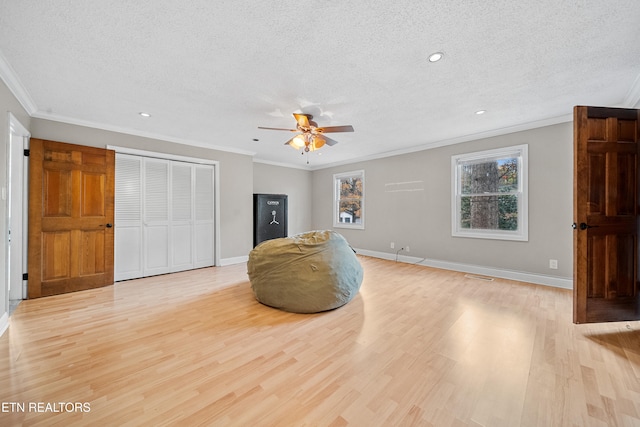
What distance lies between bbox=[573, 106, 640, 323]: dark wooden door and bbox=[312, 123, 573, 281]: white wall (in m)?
1.28

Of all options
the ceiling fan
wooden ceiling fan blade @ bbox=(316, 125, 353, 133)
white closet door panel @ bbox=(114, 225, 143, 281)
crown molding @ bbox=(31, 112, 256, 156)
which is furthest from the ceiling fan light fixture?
white closet door panel @ bbox=(114, 225, 143, 281)

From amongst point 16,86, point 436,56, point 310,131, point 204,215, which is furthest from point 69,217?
point 436,56

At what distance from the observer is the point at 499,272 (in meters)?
Result: 4.14

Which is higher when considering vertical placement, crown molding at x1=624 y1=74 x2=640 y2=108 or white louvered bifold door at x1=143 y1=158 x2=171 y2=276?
crown molding at x1=624 y1=74 x2=640 y2=108

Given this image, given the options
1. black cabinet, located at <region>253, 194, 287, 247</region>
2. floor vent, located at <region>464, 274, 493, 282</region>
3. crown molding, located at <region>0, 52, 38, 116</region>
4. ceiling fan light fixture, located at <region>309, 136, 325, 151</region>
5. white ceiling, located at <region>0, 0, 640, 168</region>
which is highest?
white ceiling, located at <region>0, 0, 640, 168</region>

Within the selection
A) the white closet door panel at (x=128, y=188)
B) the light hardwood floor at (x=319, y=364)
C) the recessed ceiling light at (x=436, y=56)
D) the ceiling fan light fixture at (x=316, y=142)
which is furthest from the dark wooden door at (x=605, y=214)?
the white closet door panel at (x=128, y=188)

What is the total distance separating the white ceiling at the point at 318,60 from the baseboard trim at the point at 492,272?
7.73 feet

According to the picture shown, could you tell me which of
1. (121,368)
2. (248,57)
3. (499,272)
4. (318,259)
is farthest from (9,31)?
(499,272)

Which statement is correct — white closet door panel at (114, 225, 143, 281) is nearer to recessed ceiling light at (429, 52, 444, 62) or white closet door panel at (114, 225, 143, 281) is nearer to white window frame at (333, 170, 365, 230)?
white window frame at (333, 170, 365, 230)

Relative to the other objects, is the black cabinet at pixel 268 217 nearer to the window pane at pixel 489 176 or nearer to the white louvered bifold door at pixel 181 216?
the white louvered bifold door at pixel 181 216

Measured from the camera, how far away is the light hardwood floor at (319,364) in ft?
4.54

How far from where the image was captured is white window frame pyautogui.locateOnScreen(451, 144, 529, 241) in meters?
3.90

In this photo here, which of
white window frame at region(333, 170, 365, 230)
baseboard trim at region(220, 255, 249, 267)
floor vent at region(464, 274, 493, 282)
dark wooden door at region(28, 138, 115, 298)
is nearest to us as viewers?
dark wooden door at region(28, 138, 115, 298)

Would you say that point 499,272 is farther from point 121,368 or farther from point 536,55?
point 121,368
